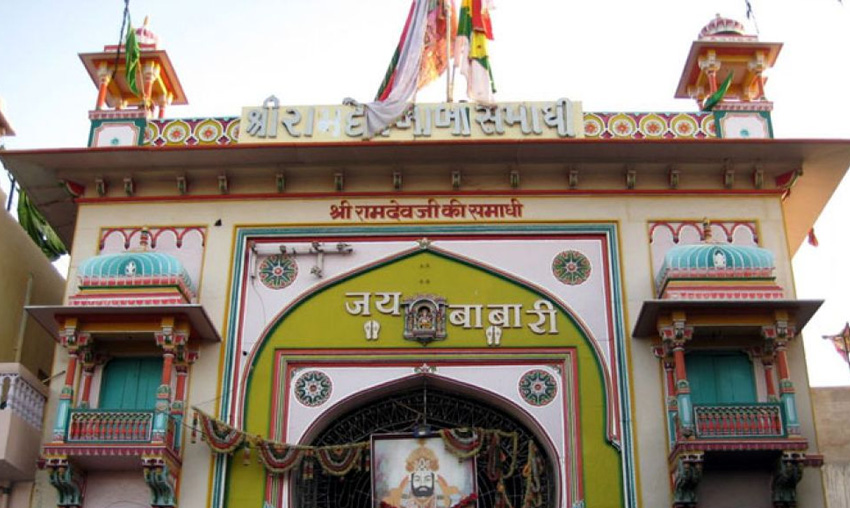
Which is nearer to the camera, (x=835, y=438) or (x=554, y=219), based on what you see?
(x=835, y=438)

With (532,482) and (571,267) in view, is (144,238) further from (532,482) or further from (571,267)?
(532,482)

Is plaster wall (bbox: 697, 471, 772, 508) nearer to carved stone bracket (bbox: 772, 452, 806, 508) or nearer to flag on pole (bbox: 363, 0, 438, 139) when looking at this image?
carved stone bracket (bbox: 772, 452, 806, 508)

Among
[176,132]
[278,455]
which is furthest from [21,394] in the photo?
[176,132]

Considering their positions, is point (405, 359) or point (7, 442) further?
point (405, 359)

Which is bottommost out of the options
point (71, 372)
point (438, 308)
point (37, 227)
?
point (71, 372)

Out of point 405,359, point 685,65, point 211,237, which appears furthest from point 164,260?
point 685,65

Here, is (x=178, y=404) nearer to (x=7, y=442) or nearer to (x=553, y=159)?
(x=7, y=442)

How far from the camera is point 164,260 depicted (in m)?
15.3

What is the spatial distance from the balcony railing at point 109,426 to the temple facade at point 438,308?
0.04m

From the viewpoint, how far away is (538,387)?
15.0 m

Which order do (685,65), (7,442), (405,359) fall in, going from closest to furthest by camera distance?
(7,442) < (405,359) < (685,65)

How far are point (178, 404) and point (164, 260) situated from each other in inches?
70.9

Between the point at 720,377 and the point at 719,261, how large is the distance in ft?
4.61

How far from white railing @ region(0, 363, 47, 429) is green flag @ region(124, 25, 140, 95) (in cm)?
436
